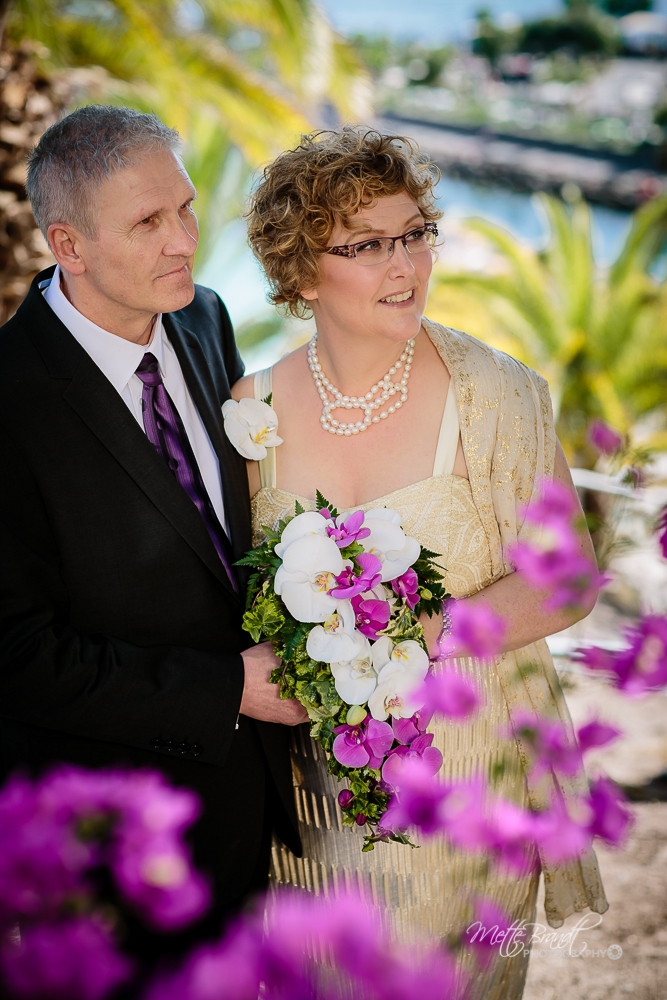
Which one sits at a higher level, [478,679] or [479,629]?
[479,629]

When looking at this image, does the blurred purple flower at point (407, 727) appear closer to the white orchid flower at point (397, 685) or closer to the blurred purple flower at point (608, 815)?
the white orchid flower at point (397, 685)

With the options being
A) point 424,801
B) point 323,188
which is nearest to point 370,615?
point 424,801

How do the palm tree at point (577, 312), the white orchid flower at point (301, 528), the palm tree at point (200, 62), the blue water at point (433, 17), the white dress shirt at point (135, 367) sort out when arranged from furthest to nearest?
the blue water at point (433, 17), the palm tree at point (577, 312), the palm tree at point (200, 62), the white dress shirt at point (135, 367), the white orchid flower at point (301, 528)

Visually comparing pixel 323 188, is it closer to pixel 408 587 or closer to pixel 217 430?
pixel 217 430

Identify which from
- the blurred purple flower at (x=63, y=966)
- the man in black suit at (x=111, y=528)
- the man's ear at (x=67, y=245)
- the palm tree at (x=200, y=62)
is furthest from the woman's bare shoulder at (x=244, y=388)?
the palm tree at (x=200, y=62)

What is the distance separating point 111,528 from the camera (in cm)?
217

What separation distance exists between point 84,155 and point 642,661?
1.83m

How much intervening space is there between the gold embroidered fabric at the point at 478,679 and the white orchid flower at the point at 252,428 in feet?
0.53

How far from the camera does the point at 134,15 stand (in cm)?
654

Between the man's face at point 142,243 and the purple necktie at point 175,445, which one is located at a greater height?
the man's face at point 142,243

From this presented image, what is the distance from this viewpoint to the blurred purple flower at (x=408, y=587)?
2.04 m

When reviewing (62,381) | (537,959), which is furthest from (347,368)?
(537,959)

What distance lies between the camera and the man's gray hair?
215 cm

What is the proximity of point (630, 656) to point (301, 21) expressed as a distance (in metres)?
7.20
